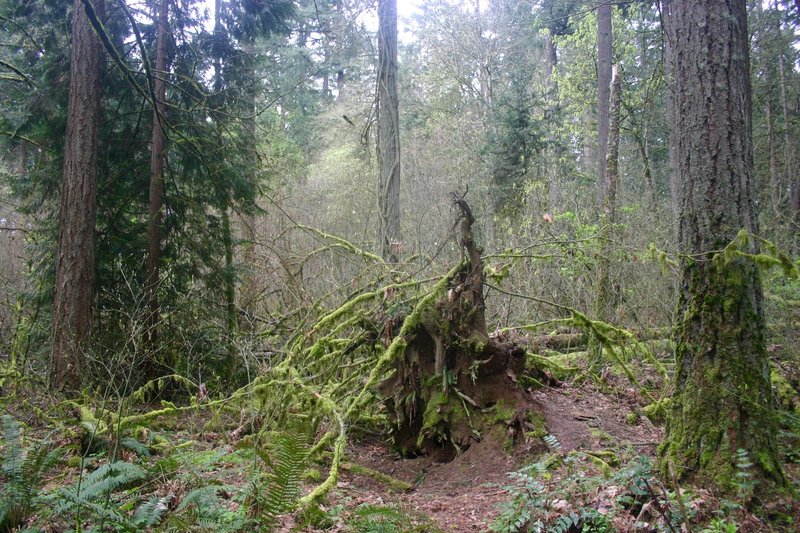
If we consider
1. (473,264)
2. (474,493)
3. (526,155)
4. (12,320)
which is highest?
(526,155)

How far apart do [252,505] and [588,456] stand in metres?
2.61

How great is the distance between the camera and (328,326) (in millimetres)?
6988

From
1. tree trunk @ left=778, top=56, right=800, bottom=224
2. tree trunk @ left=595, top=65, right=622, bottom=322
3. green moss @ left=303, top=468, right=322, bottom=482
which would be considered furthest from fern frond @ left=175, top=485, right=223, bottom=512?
tree trunk @ left=778, top=56, right=800, bottom=224

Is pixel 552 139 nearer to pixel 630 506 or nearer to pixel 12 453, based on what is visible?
pixel 630 506

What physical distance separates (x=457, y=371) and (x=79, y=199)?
224 inches

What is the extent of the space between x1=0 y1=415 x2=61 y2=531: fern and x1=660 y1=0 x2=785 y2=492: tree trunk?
3.91m

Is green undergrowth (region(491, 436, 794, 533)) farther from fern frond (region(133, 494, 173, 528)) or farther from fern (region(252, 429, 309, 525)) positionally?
fern frond (region(133, 494, 173, 528))

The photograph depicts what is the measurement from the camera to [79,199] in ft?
26.5

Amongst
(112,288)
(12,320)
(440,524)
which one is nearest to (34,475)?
(440,524)

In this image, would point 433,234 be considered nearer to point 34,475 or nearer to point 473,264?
point 473,264

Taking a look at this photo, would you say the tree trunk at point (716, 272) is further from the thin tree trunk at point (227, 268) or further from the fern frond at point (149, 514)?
the thin tree trunk at point (227, 268)

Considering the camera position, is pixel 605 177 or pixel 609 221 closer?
pixel 609 221

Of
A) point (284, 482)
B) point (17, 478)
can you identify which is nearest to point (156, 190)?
point (17, 478)

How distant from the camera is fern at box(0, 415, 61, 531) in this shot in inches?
134
